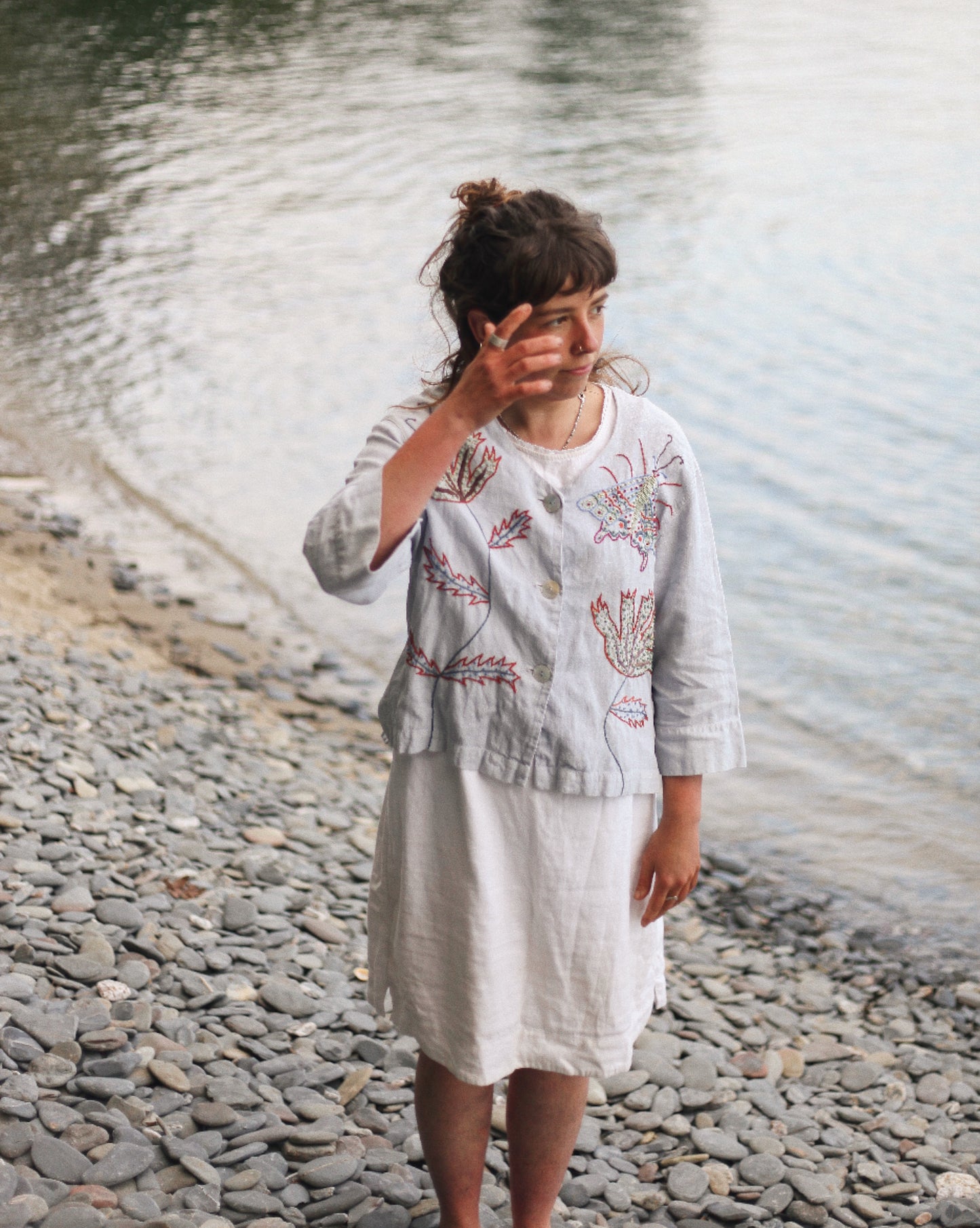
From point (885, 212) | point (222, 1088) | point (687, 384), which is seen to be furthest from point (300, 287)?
point (222, 1088)

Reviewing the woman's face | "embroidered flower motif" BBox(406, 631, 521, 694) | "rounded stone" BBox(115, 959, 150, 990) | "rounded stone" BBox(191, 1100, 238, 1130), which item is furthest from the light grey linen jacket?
"rounded stone" BBox(115, 959, 150, 990)

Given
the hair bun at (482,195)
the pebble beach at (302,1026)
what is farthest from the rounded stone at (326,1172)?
the hair bun at (482,195)

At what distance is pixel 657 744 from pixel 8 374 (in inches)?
356

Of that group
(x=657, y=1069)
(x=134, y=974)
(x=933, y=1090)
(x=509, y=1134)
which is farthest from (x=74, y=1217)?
(x=933, y=1090)

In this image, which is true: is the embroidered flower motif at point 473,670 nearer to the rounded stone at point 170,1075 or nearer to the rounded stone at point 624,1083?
the rounded stone at point 170,1075

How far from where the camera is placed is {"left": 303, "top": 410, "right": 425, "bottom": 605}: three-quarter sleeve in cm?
184

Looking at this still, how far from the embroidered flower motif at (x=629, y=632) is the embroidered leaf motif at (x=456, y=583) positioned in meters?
0.18

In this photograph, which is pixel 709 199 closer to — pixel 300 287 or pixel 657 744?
pixel 300 287

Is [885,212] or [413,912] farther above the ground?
[413,912]

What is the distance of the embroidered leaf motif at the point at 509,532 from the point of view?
1.97 metres

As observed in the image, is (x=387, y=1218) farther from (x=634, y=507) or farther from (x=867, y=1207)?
(x=634, y=507)

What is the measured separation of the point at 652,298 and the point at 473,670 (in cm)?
1094

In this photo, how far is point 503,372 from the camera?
1.76 metres

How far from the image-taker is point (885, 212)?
47.8 ft
